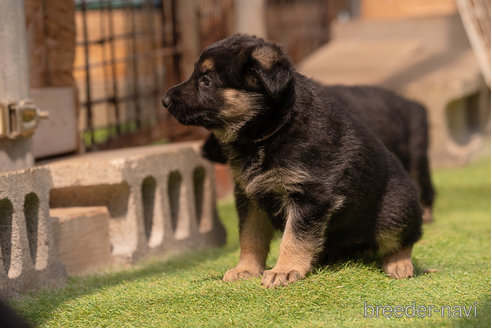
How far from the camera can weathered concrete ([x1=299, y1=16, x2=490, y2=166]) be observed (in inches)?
358

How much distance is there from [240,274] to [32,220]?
3.94 ft

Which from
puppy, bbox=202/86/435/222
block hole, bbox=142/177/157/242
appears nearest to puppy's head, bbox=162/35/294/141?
block hole, bbox=142/177/157/242

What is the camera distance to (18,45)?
436 centimetres

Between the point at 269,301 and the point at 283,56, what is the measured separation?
3.93 feet

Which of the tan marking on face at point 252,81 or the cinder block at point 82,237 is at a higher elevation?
the tan marking on face at point 252,81

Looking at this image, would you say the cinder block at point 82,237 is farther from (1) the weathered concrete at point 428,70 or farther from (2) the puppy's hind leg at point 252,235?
(1) the weathered concrete at point 428,70

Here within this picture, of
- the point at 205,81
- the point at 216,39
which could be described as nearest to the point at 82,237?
the point at 205,81

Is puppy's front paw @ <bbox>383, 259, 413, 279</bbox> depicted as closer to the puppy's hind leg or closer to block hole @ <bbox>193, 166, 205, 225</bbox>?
the puppy's hind leg

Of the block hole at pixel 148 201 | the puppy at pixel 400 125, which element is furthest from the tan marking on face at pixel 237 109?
the puppy at pixel 400 125

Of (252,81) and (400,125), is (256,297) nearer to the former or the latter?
(252,81)

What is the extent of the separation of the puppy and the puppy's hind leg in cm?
194

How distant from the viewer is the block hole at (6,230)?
3982 mm

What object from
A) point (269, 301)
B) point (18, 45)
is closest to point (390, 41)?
point (18, 45)

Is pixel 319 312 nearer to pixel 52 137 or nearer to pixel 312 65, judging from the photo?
pixel 52 137
